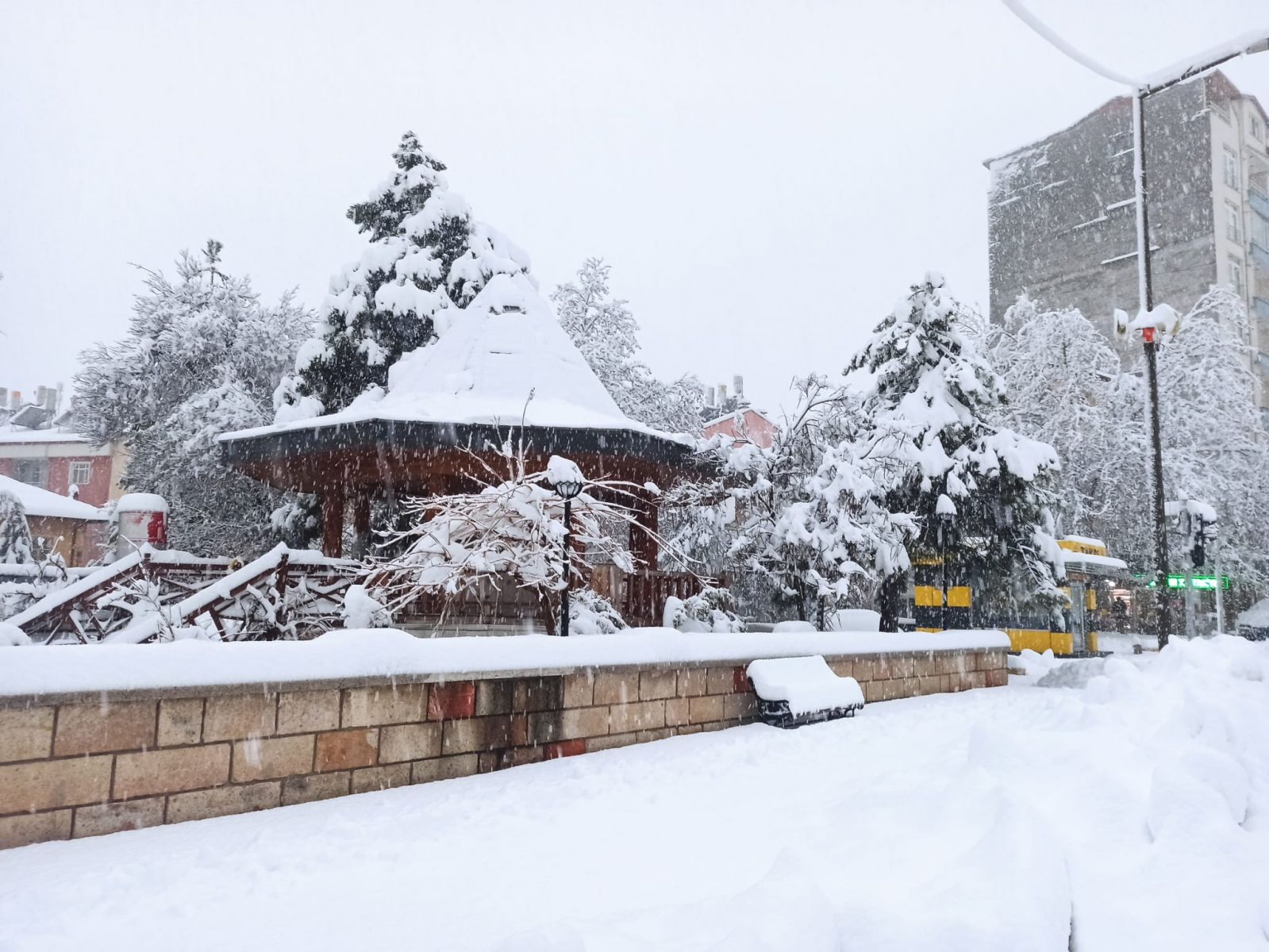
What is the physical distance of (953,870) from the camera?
3.34m

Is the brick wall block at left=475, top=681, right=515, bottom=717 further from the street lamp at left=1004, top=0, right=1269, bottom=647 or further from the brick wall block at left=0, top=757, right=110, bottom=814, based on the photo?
the street lamp at left=1004, top=0, right=1269, bottom=647

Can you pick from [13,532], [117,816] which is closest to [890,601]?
[117,816]

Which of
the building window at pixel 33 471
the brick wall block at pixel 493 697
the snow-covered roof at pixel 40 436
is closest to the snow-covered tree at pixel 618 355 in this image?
the brick wall block at pixel 493 697

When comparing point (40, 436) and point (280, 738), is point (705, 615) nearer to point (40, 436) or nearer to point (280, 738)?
point (280, 738)

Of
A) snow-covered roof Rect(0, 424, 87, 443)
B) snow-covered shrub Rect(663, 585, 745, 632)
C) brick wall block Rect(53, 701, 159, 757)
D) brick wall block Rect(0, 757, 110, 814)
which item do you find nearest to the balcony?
snow-covered shrub Rect(663, 585, 745, 632)

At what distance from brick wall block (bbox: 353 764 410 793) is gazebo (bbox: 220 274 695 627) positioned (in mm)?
4992

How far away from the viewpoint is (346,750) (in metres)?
5.18

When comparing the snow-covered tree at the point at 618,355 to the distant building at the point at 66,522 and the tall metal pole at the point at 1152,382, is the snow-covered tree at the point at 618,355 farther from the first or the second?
the distant building at the point at 66,522

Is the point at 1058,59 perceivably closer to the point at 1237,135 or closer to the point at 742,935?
the point at 742,935

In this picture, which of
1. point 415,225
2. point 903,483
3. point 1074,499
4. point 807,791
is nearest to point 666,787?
point 807,791

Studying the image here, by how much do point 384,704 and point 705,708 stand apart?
3329 millimetres

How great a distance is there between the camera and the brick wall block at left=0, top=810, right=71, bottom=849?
12.9 ft

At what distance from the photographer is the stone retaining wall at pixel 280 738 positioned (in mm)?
4051

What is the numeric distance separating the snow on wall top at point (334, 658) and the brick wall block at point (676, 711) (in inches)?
13.8
